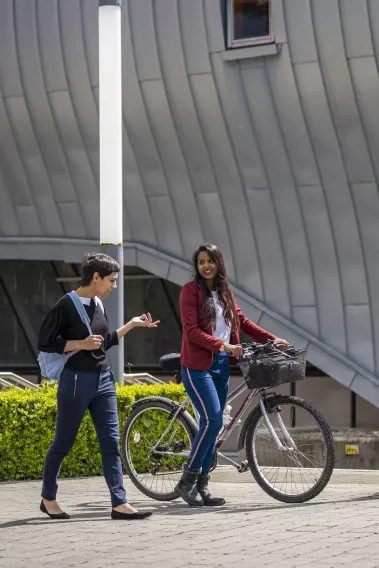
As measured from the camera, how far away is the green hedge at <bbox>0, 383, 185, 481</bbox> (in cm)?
1079

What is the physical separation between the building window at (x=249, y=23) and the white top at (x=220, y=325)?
34.9 ft

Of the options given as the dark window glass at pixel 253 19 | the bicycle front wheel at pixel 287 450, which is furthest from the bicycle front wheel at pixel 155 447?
the dark window glass at pixel 253 19

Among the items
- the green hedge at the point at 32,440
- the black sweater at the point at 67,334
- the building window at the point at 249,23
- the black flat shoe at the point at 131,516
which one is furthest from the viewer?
the building window at the point at 249,23

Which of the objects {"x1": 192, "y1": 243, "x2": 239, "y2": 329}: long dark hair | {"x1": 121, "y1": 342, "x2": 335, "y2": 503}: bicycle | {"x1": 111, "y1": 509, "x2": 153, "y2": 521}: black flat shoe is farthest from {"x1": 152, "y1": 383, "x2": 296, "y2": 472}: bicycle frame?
{"x1": 111, "y1": 509, "x2": 153, "y2": 521}: black flat shoe

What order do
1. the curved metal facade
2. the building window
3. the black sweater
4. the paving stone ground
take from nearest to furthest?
the paving stone ground, the black sweater, the curved metal facade, the building window

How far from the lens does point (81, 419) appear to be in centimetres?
833

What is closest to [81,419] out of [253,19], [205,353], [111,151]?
[205,353]

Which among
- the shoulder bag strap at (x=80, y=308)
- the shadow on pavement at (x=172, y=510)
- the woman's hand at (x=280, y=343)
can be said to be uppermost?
the shoulder bag strap at (x=80, y=308)

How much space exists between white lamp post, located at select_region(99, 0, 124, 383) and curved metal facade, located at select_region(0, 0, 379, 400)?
287 inches

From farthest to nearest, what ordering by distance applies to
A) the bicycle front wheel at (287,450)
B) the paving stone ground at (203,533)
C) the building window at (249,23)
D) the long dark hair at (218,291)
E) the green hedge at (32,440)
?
the building window at (249,23) < the green hedge at (32,440) < the long dark hair at (218,291) < the bicycle front wheel at (287,450) < the paving stone ground at (203,533)

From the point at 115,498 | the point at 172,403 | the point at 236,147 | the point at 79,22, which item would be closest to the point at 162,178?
the point at 236,147

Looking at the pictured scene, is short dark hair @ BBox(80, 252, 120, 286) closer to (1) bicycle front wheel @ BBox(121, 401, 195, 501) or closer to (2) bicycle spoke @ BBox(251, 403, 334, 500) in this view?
(1) bicycle front wheel @ BBox(121, 401, 195, 501)

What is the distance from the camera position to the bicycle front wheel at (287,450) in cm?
855

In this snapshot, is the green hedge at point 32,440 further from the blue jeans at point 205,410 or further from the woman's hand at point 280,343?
the woman's hand at point 280,343
